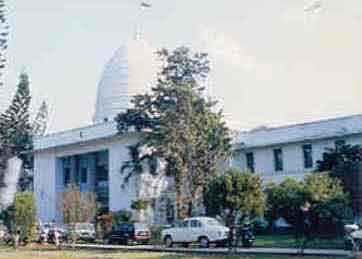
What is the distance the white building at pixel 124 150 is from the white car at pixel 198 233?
12.8 meters

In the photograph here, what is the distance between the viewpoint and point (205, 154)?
42.4 metres

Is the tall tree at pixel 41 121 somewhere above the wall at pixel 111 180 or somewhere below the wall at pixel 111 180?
above

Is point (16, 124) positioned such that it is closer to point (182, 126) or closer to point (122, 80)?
point (122, 80)

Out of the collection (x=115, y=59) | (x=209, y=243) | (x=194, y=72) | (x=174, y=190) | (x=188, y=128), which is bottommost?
(x=209, y=243)

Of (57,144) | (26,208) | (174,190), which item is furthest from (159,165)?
(26,208)

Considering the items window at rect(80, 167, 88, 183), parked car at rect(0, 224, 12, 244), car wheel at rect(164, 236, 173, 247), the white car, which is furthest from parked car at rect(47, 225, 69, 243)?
window at rect(80, 167, 88, 183)

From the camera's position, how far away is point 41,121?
219ft

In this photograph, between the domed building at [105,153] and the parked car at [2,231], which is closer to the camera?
the parked car at [2,231]

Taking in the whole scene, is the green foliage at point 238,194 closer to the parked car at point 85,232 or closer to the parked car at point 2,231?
the parked car at point 85,232

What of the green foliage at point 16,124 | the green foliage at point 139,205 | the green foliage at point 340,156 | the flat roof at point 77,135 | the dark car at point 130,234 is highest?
the green foliage at point 16,124

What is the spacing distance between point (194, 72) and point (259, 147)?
6.73 meters

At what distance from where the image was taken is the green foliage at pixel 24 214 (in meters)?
34.1

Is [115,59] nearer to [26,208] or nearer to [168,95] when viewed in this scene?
[168,95]

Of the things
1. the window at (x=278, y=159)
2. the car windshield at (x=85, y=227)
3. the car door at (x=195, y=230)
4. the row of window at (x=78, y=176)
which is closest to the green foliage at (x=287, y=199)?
the car door at (x=195, y=230)
